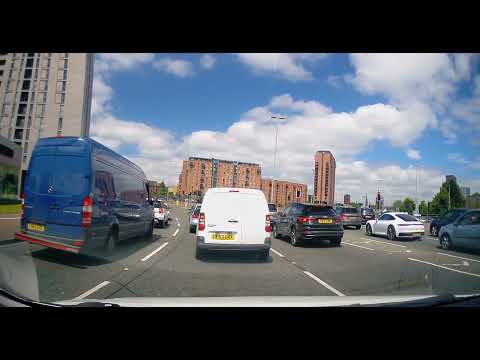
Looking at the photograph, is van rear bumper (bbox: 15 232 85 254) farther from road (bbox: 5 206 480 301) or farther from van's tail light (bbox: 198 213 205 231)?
van's tail light (bbox: 198 213 205 231)

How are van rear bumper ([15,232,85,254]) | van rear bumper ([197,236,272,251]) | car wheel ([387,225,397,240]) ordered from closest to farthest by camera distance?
van rear bumper ([15,232,85,254]), van rear bumper ([197,236,272,251]), car wheel ([387,225,397,240])

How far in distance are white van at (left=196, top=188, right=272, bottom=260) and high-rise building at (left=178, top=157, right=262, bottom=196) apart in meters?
37.5

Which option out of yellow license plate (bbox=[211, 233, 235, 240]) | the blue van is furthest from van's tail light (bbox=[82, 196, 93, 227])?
yellow license plate (bbox=[211, 233, 235, 240])

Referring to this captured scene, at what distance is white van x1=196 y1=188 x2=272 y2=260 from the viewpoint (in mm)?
7836
